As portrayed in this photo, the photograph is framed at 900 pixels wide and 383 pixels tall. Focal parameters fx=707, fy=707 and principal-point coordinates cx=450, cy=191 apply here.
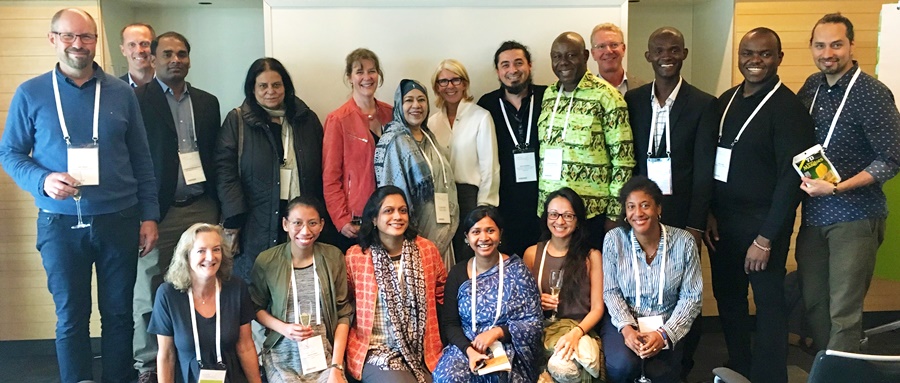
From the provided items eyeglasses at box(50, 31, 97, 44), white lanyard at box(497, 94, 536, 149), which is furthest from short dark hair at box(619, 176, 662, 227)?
eyeglasses at box(50, 31, 97, 44)

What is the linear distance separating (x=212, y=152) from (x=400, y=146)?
39.7 inches

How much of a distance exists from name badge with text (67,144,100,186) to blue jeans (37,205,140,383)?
18 cm

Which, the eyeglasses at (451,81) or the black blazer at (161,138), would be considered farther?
the eyeglasses at (451,81)

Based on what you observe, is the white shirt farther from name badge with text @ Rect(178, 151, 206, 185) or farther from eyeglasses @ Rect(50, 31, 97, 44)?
eyeglasses @ Rect(50, 31, 97, 44)

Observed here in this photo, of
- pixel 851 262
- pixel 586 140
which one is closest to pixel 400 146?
pixel 586 140

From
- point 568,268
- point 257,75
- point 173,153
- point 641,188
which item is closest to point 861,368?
point 641,188

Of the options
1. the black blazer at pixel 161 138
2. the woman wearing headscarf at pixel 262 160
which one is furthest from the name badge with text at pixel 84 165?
the woman wearing headscarf at pixel 262 160

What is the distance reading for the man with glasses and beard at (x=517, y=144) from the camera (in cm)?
365

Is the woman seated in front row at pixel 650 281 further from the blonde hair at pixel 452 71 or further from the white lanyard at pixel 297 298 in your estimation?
the white lanyard at pixel 297 298

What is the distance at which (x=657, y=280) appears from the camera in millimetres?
3180

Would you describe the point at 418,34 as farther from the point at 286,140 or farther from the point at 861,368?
the point at 861,368

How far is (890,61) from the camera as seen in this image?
13.6 feet

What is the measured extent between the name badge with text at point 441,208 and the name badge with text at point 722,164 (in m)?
1.32

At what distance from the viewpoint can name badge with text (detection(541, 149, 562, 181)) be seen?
3.46m
